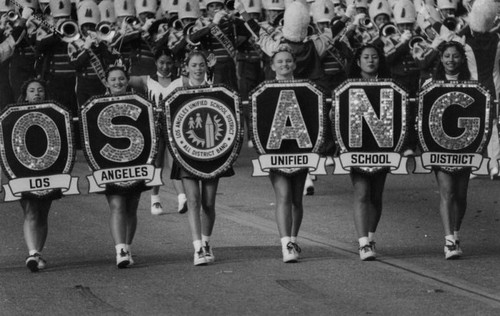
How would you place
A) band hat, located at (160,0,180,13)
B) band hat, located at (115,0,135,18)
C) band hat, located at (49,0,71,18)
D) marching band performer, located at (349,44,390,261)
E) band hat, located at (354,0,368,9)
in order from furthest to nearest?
band hat, located at (354,0,368,9)
band hat, located at (160,0,180,13)
band hat, located at (115,0,135,18)
band hat, located at (49,0,71,18)
marching band performer, located at (349,44,390,261)

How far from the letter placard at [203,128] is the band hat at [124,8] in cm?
1112

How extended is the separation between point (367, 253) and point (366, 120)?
1.00m

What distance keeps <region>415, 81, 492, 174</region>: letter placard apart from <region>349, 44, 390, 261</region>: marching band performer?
1.15 ft

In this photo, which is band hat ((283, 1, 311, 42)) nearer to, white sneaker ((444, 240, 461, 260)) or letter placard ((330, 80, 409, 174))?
letter placard ((330, 80, 409, 174))

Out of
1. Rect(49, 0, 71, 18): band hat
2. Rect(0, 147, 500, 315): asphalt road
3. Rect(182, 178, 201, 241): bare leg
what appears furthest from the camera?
Rect(49, 0, 71, 18): band hat

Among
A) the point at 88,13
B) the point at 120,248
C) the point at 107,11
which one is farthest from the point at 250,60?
the point at 120,248

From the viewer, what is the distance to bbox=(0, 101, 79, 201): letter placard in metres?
14.4

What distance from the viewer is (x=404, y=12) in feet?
84.7

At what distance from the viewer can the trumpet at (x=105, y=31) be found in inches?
979

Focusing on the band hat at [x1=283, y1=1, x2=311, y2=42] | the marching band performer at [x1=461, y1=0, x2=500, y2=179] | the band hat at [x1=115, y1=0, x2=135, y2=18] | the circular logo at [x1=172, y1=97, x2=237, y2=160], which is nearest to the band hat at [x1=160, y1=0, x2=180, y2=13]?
the band hat at [x1=115, y1=0, x2=135, y2=18]

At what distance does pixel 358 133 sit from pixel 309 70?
663 cm

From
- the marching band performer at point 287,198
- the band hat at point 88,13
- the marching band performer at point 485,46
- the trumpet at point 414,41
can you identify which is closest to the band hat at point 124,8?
the band hat at point 88,13

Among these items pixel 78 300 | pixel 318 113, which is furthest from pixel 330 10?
pixel 78 300

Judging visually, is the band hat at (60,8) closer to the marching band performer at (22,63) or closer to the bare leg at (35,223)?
the marching band performer at (22,63)
